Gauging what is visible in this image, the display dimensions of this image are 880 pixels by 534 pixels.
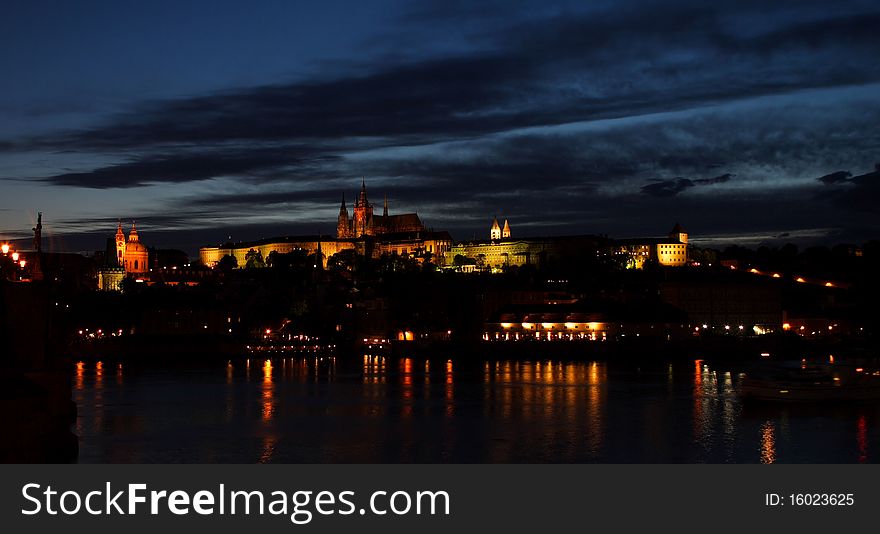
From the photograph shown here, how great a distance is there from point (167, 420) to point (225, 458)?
7.92 meters

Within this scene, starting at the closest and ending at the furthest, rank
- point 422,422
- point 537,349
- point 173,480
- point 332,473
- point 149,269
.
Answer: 1. point 173,480
2. point 332,473
3. point 422,422
4. point 537,349
5. point 149,269

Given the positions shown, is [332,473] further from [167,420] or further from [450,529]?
[167,420]

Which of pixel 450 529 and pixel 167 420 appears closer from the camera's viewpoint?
pixel 450 529

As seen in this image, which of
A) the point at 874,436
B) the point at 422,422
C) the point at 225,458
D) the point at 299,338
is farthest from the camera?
the point at 299,338

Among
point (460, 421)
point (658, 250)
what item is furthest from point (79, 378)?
point (658, 250)

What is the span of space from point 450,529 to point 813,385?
24126mm

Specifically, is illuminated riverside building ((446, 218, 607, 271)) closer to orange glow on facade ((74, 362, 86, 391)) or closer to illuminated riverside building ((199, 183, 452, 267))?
illuminated riverside building ((199, 183, 452, 267))

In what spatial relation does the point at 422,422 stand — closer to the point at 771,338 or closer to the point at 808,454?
the point at 808,454

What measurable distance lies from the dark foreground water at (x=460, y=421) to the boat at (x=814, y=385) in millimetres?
744

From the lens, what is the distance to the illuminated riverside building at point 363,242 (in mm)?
147500

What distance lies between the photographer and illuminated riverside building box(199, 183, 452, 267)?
148 metres

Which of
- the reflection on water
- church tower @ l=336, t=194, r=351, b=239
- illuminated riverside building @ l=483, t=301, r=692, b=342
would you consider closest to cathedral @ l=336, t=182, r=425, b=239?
church tower @ l=336, t=194, r=351, b=239

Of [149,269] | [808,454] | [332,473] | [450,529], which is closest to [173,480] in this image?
[332,473]

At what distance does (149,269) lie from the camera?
517 feet
